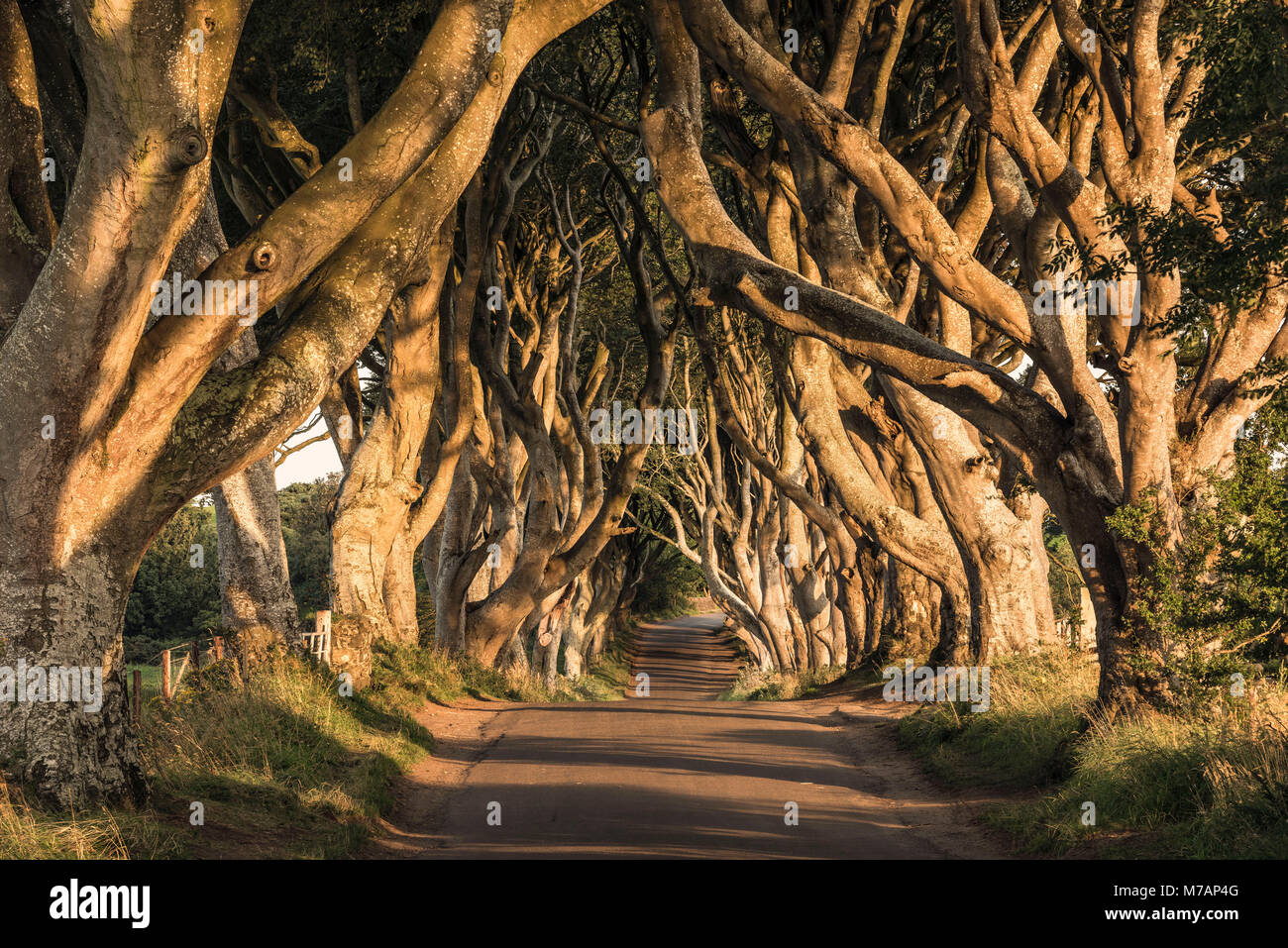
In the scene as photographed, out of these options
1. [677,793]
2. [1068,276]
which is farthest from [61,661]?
[1068,276]

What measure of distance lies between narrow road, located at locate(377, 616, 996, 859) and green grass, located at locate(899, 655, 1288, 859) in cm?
57

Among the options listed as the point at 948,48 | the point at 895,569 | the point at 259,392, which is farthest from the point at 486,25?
the point at 895,569

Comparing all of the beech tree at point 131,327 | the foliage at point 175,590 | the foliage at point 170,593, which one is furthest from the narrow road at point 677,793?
the foliage at point 170,593

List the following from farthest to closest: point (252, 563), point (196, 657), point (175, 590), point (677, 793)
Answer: point (175, 590) < point (252, 563) < point (196, 657) < point (677, 793)

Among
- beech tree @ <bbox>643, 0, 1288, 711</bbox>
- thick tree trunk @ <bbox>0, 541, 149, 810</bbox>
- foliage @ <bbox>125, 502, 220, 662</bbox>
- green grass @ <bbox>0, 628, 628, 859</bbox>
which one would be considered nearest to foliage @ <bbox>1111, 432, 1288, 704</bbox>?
beech tree @ <bbox>643, 0, 1288, 711</bbox>

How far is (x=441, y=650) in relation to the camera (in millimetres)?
21703

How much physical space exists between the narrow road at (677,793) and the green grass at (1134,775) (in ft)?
1.89

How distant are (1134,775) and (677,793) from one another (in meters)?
3.72

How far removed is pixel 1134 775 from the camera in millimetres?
8602

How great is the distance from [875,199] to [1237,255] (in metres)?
3.79

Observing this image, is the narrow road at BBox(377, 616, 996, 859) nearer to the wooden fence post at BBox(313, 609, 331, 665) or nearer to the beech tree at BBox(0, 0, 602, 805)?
the wooden fence post at BBox(313, 609, 331, 665)

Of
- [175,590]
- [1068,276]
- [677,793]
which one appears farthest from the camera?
[175,590]

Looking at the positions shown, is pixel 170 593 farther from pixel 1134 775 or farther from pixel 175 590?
pixel 1134 775

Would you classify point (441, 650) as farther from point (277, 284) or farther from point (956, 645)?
point (277, 284)
